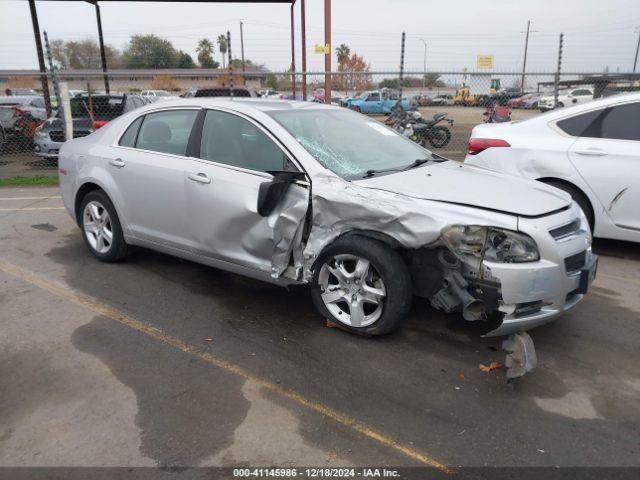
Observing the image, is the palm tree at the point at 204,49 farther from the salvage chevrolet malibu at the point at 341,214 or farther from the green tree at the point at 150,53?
the salvage chevrolet malibu at the point at 341,214

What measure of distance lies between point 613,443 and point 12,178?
1096cm

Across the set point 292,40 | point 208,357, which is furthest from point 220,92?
point 208,357

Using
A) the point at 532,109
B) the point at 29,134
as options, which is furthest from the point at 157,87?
the point at 532,109

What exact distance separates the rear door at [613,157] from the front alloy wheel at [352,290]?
3.06 m

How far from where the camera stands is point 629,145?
529 centimetres

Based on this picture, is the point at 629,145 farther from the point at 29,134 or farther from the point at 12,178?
the point at 29,134

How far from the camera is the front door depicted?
4.01m

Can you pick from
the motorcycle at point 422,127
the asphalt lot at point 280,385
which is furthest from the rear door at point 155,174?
the motorcycle at point 422,127

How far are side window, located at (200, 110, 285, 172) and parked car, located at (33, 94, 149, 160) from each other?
7.83m

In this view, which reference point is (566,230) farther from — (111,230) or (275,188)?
(111,230)

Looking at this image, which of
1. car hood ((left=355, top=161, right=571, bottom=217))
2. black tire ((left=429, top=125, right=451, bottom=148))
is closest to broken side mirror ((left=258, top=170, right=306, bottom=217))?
car hood ((left=355, top=161, right=571, bottom=217))

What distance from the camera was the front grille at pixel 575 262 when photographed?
3.40 meters

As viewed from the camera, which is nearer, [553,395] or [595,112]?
[553,395]

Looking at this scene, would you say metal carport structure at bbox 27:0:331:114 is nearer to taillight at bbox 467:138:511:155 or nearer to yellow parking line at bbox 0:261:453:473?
taillight at bbox 467:138:511:155
